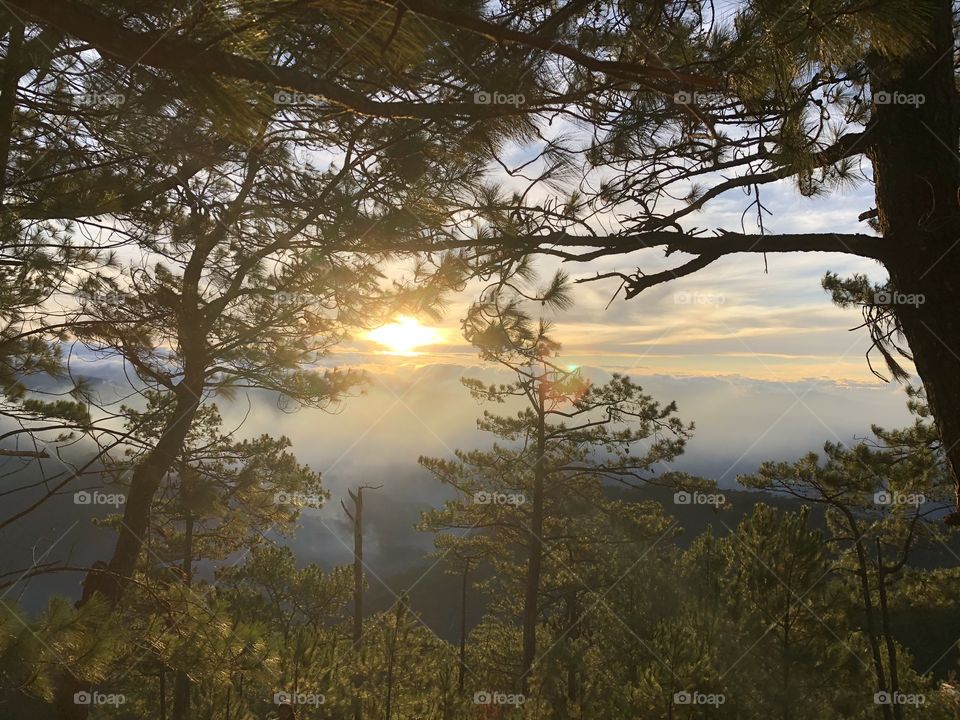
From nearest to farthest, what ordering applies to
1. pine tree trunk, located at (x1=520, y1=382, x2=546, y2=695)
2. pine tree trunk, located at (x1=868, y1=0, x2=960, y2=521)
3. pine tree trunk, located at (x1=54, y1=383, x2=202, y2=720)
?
pine tree trunk, located at (x1=868, y1=0, x2=960, y2=521) → pine tree trunk, located at (x1=54, y1=383, x2=202, y2=720) → pine tree trunk, located at (x1=520, y1=382, x2=546, y2=695)

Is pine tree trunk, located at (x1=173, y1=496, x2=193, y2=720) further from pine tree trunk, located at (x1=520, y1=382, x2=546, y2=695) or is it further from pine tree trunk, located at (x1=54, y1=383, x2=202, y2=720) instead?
pine tree trunk, located at (x1=520, y1=382, x2=546, y2=695)

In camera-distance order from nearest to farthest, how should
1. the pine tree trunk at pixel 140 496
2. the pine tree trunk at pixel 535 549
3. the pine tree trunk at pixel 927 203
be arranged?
the pine tree trunk at pixel 927 203 → the pine tree trunk at pixel 140 496 → the pine tree trunk at pixel 535 549

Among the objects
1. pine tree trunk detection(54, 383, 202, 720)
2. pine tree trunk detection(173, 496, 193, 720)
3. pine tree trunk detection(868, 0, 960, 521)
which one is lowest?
pine tree trunk detection(173, 496, 193, 720)

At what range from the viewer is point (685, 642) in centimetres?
959

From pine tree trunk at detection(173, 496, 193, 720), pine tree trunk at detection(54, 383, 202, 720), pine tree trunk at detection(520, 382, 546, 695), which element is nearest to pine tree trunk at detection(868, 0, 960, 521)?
pine tree trunk at detection(54, 383, 202, 720)

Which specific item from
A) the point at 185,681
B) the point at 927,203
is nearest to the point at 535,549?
the point at 185,681

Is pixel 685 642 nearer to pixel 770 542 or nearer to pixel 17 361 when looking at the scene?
pixel 770 542

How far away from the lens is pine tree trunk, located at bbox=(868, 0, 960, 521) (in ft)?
9.02

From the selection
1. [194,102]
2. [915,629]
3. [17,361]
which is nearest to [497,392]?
[17,361]

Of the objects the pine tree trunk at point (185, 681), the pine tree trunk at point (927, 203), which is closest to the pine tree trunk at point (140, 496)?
the pine tree trunk at point (185, 681)

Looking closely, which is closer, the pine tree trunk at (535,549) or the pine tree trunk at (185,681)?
the pine tree trunk at (185,681)

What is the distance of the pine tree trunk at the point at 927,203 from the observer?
2.75m

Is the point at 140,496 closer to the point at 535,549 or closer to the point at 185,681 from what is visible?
the point at 535,549

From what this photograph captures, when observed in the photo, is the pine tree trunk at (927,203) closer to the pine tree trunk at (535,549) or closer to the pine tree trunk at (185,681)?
the pine tree trunk at (535,549)
